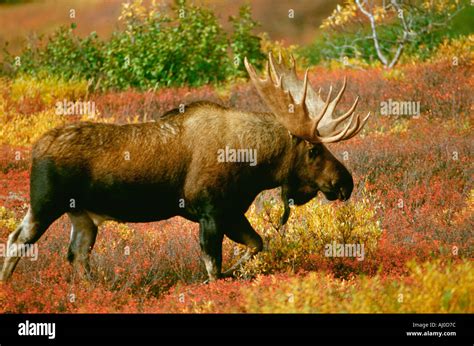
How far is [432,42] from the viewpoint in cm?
1831

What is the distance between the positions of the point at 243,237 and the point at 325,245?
3.23 feet

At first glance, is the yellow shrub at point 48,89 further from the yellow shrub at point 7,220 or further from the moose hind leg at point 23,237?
the moose hind leg at point 23,237

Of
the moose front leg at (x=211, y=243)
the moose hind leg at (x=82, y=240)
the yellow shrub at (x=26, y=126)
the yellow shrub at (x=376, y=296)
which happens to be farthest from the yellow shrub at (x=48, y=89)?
the yellow shrub at (x=376, y=296)

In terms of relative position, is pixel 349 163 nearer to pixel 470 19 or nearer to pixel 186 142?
pixel 186 142

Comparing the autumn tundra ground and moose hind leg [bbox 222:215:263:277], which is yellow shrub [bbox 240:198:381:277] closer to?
the autumn tundra ground

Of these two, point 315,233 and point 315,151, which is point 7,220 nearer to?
point 315,233

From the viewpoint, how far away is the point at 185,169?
677 cm

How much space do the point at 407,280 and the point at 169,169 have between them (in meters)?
2.24

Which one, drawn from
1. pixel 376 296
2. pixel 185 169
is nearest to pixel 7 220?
pixel 185 169

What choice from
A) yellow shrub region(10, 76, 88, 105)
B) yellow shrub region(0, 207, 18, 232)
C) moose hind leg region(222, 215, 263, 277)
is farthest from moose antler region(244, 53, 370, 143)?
yellow shrub region(10, 76, 88, 105)

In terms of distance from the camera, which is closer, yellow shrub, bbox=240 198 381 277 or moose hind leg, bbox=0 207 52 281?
moose hind leg, bbox=0 207 52 281

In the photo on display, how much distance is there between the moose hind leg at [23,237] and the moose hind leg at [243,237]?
164cm

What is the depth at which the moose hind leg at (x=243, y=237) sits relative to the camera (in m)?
7.09

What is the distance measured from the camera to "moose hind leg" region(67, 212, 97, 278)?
6.96 metres
